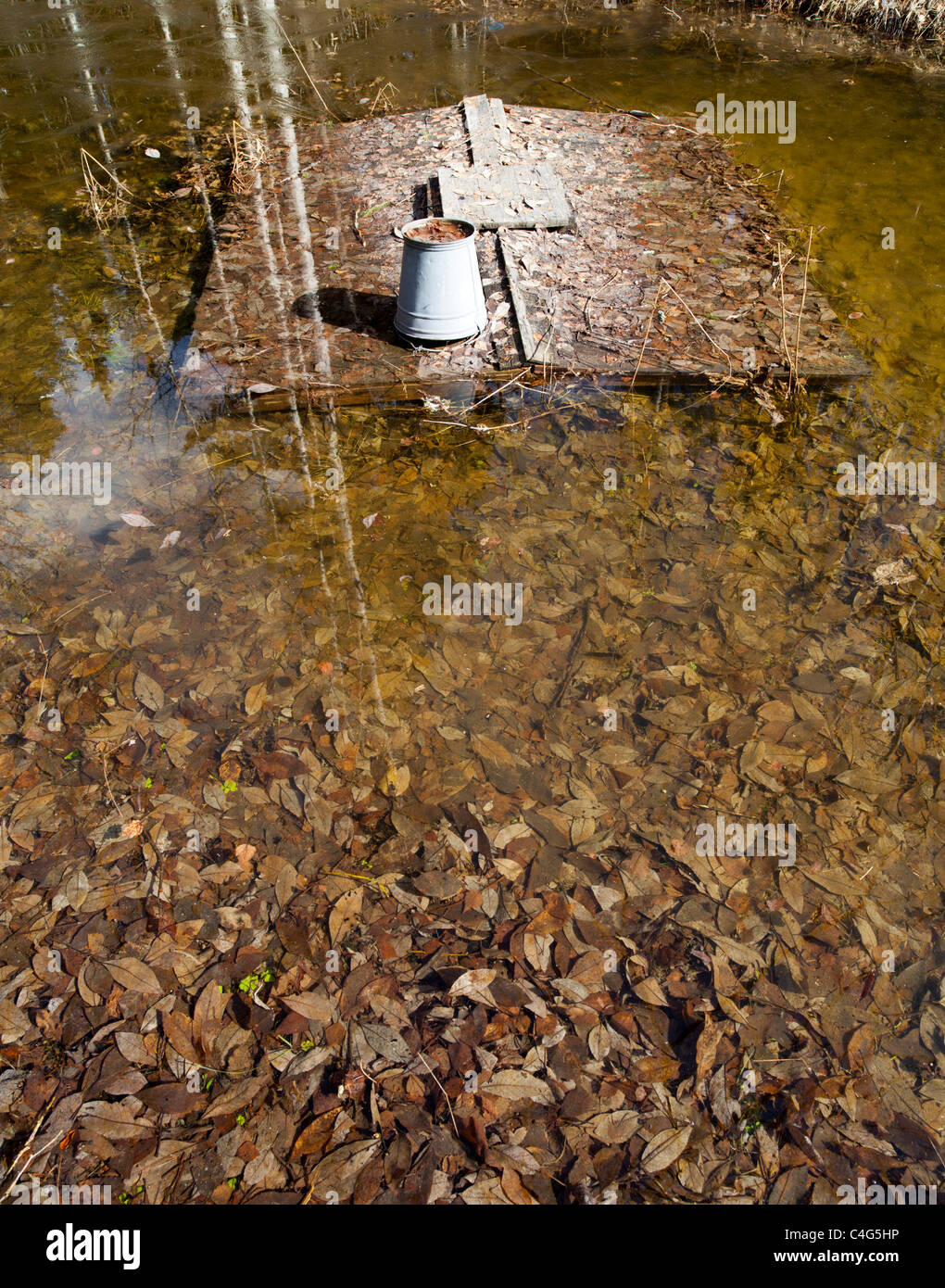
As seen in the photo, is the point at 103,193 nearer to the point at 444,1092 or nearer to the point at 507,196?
the point at 507,196

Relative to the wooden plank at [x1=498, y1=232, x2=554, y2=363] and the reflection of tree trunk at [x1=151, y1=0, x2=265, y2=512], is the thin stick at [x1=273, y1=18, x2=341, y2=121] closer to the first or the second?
the reflection of tree trunk at [x1=151, y1=0, x2=265, y2=512]

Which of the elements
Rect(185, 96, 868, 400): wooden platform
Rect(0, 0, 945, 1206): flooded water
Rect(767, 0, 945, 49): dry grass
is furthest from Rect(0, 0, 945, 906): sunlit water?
Rect(767, 0, 945, 49): dry grass

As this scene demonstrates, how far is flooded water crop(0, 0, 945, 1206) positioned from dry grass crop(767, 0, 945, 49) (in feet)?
19.4

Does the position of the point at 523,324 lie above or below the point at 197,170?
below

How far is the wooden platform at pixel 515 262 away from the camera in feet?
16.8

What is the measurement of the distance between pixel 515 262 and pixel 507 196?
1.06m

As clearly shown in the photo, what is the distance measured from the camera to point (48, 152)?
7.79m

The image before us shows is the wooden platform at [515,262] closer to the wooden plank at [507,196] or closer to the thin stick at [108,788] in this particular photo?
the wooden plank at [507,196]

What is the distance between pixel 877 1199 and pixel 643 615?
7.48 feet

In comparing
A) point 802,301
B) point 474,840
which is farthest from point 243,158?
point 474,840

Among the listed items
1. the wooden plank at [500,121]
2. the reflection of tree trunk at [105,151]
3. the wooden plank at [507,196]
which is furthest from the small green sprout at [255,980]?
the wooden plank at [500,121]

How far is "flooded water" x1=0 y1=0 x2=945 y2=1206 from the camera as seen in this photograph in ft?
9.84

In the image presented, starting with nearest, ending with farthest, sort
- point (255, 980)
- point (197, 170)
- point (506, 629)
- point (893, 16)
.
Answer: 1. point (255, 980)
2. point (506, 629)
3. point (197, 170)
4. point (893, 16)

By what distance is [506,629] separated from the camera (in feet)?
12.3
